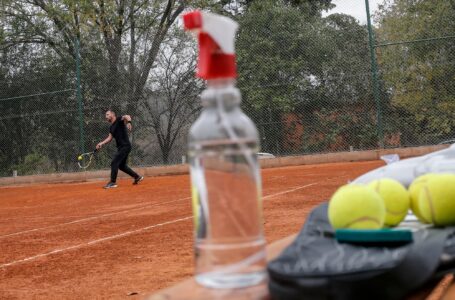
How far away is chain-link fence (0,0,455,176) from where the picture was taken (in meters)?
13.9

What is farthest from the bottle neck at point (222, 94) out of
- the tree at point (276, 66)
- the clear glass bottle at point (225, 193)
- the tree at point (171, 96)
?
the tree at point (171, 96)

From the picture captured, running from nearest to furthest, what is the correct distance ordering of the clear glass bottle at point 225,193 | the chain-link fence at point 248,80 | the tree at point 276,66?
the clear glass bottle at point 225,193 < the chain-link fence at point 248,80 < the tree at point 276,66

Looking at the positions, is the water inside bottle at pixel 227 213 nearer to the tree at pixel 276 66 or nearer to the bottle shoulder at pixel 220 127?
the bottle shoulder at pixel 220 127

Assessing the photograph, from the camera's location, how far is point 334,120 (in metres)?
14.5

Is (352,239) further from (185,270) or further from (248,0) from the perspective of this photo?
(248,0)

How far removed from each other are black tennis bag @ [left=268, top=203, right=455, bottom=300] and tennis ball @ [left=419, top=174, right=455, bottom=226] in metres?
0.22

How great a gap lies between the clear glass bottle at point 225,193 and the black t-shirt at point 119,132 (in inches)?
472

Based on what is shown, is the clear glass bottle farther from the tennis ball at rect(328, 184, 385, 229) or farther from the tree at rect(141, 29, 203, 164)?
the tree at rect(141, 29, 203, 164)

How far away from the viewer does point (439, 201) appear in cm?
134

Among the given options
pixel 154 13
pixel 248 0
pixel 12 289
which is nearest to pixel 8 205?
pixel 12 289

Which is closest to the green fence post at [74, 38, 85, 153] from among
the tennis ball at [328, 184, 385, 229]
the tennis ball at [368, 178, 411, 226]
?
the tennis ball at [368, 178, 411, 226]

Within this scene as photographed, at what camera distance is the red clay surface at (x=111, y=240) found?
3750mm

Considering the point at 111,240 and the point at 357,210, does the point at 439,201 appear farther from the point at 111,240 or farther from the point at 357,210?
the point at 111,240

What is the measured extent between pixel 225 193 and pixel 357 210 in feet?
0.89
